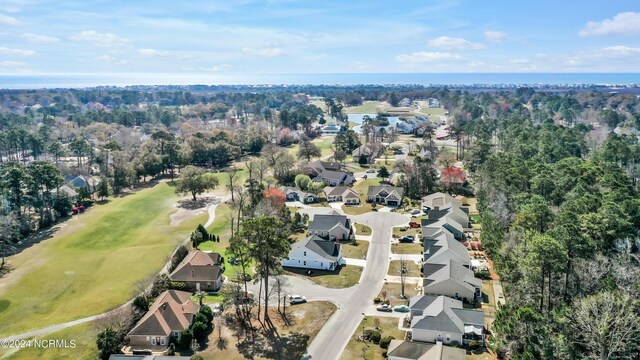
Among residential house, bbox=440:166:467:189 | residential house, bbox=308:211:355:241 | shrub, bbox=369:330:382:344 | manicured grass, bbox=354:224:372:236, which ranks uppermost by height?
residential house, bbox=440:166:467:189

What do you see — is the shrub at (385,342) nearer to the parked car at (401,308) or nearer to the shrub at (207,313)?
the parked car at (401,308)

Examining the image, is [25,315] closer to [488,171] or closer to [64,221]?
[64,221]

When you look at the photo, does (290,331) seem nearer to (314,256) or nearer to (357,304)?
(357,304)

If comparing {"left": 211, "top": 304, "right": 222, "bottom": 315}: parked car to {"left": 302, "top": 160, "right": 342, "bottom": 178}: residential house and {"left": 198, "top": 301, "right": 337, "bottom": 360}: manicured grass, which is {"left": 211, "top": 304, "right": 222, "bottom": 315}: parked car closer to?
{"left": 198, "top": 301, "right": 337, "bottom": 360}: manicured grass

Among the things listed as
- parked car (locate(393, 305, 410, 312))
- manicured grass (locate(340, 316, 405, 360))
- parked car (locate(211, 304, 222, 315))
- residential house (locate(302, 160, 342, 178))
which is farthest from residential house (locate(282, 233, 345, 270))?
residential house (locate(302, 160, 342, 178))

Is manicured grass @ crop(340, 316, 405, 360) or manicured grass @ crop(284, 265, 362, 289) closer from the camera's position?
manicured grass @ crop(340, 316, 405, 360)
